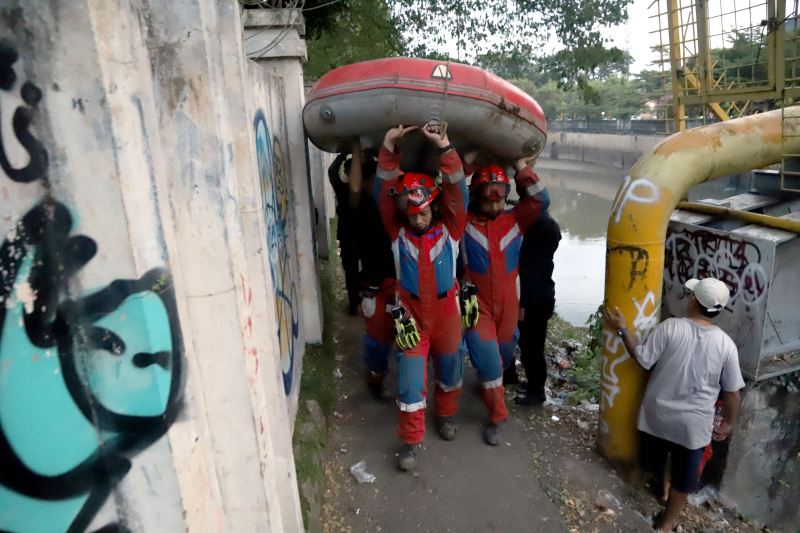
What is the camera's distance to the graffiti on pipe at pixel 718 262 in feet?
11.1

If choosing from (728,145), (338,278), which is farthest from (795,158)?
(338,278)

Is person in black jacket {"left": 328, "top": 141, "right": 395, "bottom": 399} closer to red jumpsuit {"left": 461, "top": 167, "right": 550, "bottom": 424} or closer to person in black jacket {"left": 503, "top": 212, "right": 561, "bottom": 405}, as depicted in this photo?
red jumpsuit {"left": 461, "top": 167, "right": 550, "bottom": 424}

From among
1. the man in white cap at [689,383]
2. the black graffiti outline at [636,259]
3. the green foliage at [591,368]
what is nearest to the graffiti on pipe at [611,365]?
the man in white cap at [689,383]

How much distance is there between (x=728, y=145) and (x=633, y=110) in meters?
35.0

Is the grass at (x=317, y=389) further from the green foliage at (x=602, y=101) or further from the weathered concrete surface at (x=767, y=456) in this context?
the green foliage at (x=602, y=101)

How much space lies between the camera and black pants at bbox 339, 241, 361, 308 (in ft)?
16.0

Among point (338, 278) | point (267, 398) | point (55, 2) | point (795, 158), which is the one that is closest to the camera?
point (55, 2)

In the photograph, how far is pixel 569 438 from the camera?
12.9 feet

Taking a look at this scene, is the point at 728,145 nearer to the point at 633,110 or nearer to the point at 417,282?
the point at 417,282

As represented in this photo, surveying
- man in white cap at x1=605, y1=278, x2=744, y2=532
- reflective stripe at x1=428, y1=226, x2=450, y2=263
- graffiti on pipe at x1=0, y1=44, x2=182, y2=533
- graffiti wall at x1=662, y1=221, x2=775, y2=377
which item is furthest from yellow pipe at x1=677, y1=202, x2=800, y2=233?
graffiti on pipe at x1=0, y1=44, x2=182, y2=533

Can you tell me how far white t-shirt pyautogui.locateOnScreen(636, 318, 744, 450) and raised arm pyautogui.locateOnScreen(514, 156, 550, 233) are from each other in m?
1.04

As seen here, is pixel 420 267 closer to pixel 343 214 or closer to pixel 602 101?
pixel 343 214

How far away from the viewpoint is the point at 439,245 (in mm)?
3238

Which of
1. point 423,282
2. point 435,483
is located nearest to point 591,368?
point 435,483
